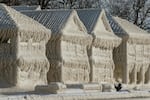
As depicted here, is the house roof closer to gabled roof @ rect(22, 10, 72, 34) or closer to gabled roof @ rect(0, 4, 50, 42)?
gabled roof @ rect(22, 10, 72, 34)

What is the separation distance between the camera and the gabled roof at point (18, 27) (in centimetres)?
3114

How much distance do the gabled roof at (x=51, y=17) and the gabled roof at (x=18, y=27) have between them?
231 centimetres

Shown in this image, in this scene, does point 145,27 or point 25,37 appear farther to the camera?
point 145,27

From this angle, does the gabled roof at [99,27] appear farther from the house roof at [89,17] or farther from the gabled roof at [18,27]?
the gabled roof at [18,27]

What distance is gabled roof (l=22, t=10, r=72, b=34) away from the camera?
117ft

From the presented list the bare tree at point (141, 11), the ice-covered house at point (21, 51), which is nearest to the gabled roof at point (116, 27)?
the ice-covered house at point (21, 51)

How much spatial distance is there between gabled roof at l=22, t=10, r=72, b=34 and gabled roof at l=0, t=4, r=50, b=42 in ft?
7.56

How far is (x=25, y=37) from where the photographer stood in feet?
103

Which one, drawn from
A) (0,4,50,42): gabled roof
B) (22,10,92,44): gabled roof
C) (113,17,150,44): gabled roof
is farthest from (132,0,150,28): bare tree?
(0,4,50,42): gabled roof

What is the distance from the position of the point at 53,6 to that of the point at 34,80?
97.1 ft

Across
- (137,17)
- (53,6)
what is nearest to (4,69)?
(53,6)

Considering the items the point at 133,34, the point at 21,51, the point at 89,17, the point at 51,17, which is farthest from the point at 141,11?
the point at 21,51

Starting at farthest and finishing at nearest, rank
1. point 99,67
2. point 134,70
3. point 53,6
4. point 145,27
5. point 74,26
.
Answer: point 145,27
point 53,6
point 134,70
point 99,67
point 74,26

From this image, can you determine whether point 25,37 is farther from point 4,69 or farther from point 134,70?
point 134,70
